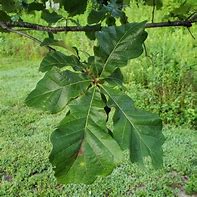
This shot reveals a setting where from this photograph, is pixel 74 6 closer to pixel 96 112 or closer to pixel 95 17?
pixel 95 17

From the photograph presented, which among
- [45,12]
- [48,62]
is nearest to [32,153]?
[45,12]

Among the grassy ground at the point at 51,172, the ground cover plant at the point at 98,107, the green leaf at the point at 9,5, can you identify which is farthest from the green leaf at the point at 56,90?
the grassy ground at the point at 51,172

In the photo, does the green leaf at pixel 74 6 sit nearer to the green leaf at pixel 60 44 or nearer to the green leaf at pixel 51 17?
the green leaf at pixel 51 17

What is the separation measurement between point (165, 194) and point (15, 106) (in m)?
2.30

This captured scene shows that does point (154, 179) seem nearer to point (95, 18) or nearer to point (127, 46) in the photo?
point (95, 18)

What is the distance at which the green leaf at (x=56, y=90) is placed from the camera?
0.47m

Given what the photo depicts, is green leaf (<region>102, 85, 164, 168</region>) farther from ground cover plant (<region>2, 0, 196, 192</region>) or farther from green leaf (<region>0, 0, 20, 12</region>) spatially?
green leaf (<region>0, 0, 20, 12</region>)

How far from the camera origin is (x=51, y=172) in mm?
3012

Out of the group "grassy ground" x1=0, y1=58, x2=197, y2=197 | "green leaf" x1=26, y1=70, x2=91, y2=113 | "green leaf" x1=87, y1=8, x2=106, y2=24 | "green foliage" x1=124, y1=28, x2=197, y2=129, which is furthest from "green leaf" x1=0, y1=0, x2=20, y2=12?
"green foliage" x1=124, y1=28, x2=197, y2=129

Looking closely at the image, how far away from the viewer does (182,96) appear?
397 centimetres

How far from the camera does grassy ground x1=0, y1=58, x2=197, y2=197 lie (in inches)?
109

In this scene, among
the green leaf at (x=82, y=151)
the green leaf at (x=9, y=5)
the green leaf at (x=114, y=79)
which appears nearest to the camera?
the green leaf at (x=82, y=151)

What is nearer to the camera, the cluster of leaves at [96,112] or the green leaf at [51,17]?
the cluster of leaves at [96,112]

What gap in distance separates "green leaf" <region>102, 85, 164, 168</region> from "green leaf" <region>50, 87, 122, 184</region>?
0.02 metres
